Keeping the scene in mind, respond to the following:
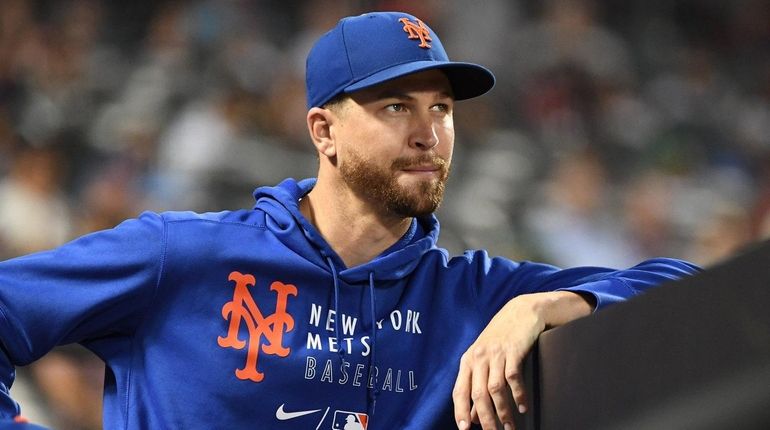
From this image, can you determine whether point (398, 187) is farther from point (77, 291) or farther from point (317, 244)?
point (77, 291)

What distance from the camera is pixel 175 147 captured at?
478 centimetres

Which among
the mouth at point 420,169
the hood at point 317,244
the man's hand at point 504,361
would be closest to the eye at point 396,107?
the mouth at point 420,169

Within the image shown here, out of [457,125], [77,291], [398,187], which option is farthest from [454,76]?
[457,125]

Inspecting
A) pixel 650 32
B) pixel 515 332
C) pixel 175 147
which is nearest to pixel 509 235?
pixel 175 147

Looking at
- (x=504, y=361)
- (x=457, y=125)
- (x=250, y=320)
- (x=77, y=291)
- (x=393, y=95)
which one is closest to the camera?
(x=504, y=361)

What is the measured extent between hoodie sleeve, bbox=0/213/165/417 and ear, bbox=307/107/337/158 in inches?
14.8

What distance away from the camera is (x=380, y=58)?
5.97 feet

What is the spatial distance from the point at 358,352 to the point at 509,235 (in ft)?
11.3

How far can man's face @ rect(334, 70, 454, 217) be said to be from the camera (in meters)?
1.78

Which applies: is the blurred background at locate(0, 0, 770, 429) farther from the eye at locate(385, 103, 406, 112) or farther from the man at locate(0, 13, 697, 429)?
the eye at locate(385, 103, 406, 112)

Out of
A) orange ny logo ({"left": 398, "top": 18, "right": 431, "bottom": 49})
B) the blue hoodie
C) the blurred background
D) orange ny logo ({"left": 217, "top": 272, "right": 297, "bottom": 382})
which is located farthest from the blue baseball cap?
the blurred background

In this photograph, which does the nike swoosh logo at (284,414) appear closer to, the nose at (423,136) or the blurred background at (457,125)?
the nose at (423,136)

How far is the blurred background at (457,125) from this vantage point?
455 centimetres

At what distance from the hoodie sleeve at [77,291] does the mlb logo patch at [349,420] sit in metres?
0.35
